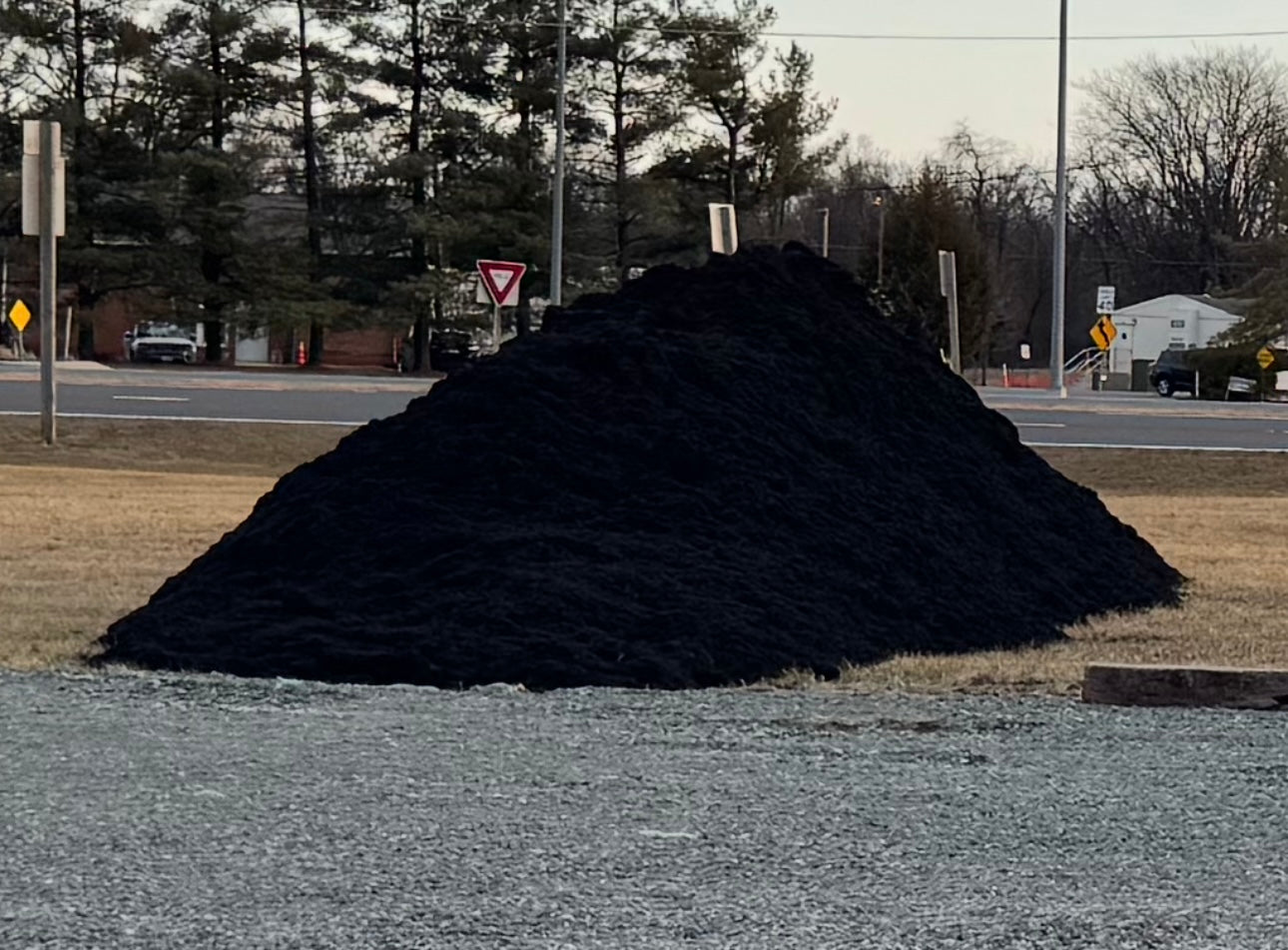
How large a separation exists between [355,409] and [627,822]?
20.5 metres

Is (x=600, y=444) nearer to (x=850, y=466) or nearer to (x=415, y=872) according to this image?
(x=850, y=466)

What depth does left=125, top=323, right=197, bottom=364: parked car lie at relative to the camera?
175 ft

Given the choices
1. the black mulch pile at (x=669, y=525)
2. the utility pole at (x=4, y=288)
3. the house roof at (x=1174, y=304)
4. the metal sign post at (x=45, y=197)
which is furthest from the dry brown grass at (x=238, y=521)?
the house roof at (x=1174, y=304)

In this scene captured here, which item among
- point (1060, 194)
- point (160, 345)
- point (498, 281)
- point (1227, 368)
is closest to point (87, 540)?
point (498, 281)

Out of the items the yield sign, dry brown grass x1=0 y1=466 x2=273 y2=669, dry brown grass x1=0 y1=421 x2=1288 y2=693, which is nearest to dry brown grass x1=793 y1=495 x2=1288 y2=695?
dry brown grass x1=0 y1=421 x2=1288 y2=693

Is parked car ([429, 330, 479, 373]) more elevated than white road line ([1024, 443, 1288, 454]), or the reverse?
parked car ([429, 330, 479, 373])

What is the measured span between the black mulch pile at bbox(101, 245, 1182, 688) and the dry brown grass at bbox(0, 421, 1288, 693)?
0.39 m

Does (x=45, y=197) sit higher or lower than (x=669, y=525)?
higher

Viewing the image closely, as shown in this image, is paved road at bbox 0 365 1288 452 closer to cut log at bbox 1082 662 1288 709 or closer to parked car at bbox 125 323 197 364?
cut log at bbox 1082 662 1288 709

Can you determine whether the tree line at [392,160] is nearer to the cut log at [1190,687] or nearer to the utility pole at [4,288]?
the utility pole at [4,288]

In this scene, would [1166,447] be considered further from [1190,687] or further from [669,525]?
[1190,687]

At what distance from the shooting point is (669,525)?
348 inches

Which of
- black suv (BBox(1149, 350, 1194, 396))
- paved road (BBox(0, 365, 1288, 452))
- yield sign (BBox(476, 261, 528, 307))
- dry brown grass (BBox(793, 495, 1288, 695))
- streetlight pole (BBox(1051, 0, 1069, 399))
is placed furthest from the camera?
black suv (BBox(1149, 350, 1194, 396))

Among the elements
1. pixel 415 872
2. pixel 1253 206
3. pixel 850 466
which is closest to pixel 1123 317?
pixel 1253 206
